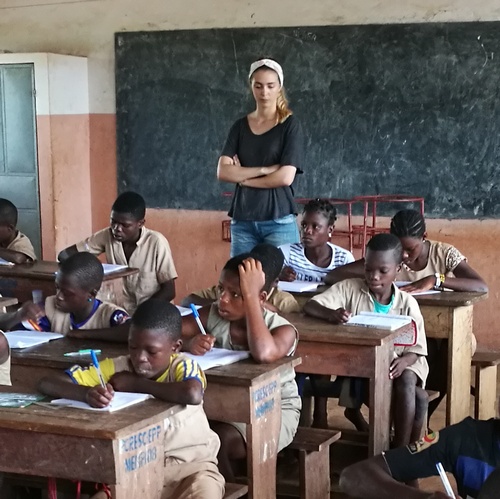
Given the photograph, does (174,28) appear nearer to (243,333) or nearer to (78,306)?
(78,306)

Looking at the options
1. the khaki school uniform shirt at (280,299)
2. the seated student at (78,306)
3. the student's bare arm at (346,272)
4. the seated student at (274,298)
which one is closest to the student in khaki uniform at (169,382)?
the seated student at (78,306)

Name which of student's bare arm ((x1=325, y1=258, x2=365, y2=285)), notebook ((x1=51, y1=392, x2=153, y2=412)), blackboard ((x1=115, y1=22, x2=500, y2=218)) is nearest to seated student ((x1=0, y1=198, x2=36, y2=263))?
student's bare arm ((x1=325, y1=258, x2=365, y2=285))

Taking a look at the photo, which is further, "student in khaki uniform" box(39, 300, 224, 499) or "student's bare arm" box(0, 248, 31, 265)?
"student's bare arm" box(0, 248, 31, 265)

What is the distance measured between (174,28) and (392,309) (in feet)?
13.2

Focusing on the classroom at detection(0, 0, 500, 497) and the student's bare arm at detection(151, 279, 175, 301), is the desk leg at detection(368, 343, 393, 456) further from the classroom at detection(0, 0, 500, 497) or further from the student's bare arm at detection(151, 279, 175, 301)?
the classroom at detection(0, 0, 500, 497)

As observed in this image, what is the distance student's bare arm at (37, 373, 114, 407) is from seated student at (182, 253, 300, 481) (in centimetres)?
63

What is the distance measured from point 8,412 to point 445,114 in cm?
477

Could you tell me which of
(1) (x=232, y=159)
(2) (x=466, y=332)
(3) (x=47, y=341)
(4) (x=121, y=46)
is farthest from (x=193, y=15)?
(3) (x=47, y=341)

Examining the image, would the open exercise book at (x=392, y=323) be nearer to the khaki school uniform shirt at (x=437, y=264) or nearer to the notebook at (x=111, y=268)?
the khaki school uniform shirt at (x=437, y=264)

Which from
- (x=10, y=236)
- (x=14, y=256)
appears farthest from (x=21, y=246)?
(x=14, y=256)

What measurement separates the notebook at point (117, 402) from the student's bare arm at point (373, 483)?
0.57 meters

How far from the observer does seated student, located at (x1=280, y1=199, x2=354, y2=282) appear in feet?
16.0

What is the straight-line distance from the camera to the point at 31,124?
25.9ft

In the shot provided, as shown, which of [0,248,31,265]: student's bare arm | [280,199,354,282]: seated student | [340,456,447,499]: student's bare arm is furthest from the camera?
[0,248,31,265]: student's bare arm
